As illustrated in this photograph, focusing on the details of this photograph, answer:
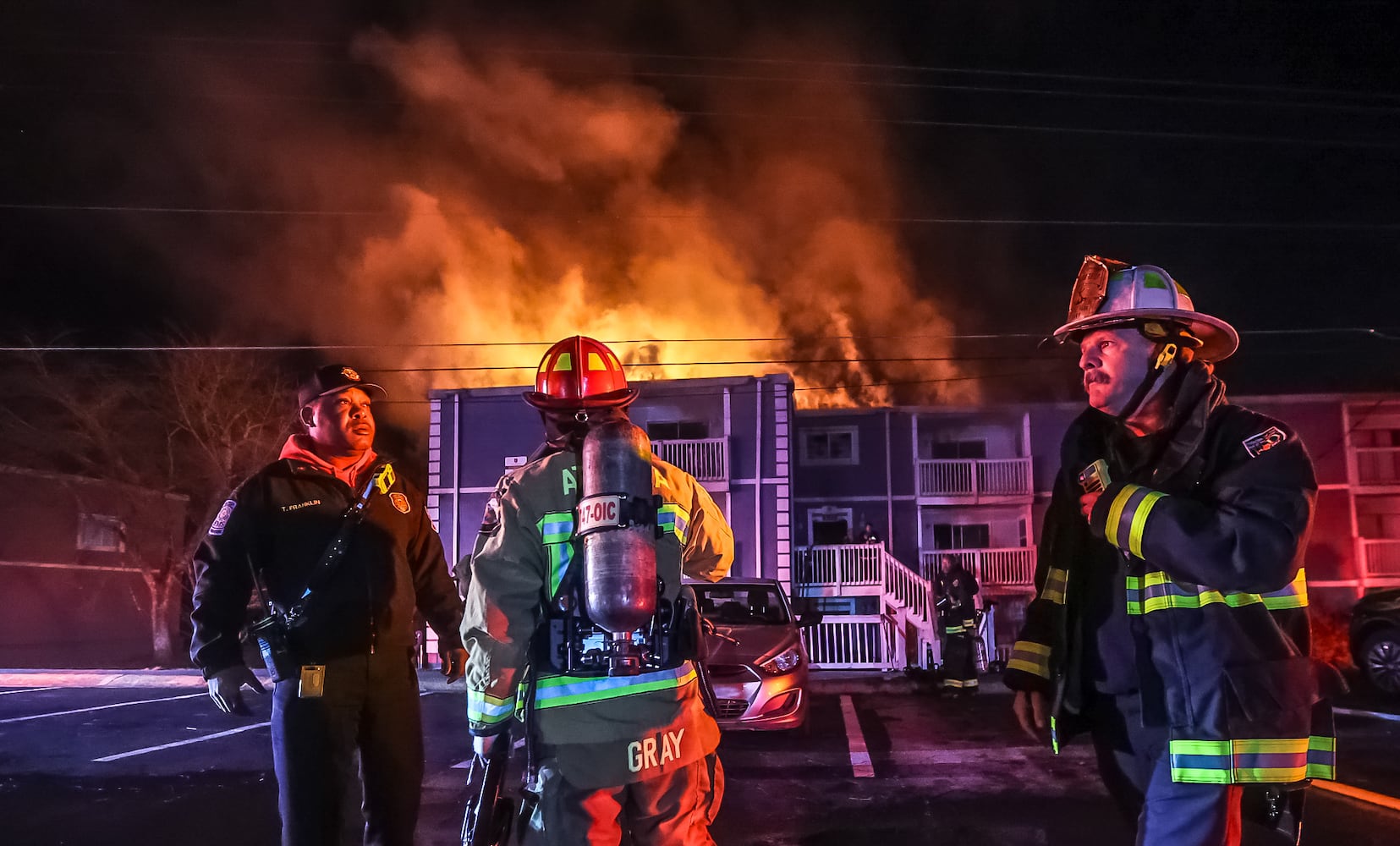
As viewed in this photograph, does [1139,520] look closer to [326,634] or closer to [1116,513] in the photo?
[1116,513]

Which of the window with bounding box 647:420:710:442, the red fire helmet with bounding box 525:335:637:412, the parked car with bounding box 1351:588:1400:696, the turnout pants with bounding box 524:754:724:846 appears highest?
the window with bounding box 647:420:710:442

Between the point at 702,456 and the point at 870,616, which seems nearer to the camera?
the point at 870,616

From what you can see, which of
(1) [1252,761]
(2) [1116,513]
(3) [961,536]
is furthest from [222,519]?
(3) [961,536]

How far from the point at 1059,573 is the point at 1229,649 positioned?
1.79 ft

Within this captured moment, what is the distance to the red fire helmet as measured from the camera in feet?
9.55

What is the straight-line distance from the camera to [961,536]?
21766mm

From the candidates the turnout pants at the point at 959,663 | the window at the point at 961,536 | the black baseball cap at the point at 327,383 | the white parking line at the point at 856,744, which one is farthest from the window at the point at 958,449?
the black baseball cap at the point at 327,383

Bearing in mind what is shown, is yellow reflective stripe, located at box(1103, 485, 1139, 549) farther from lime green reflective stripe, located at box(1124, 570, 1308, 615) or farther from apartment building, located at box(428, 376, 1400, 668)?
apartment building, located at box(428, 376, 1400, 668)

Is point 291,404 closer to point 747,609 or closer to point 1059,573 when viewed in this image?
point 747,609

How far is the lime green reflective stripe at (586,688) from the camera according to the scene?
8.62ft

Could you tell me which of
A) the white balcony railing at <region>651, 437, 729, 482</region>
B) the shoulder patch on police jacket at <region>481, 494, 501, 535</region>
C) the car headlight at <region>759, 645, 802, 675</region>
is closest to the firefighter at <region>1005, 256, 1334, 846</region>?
the shoulder patch on police jacket at <region>481, 494, 501, 535</region>

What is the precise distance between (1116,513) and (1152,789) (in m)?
0.72

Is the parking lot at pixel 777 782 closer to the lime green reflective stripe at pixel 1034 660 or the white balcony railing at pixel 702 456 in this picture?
the lime green reflective stripe at pixel 1034 660

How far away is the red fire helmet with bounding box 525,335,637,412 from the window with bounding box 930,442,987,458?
786 inches
